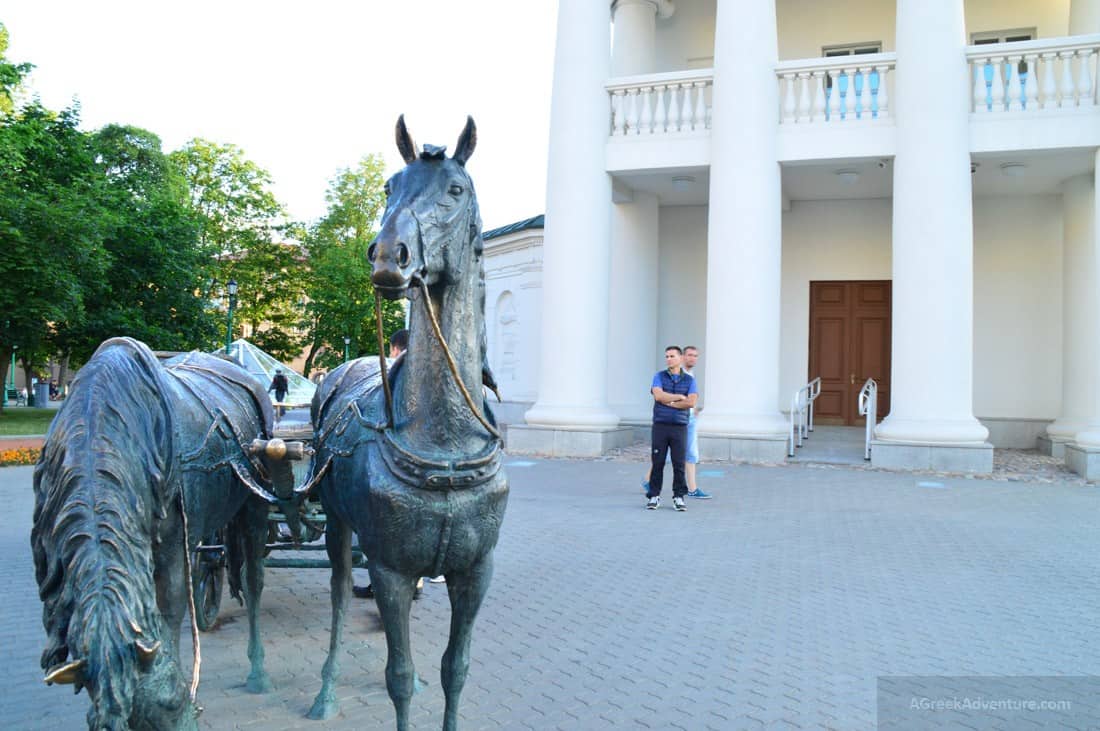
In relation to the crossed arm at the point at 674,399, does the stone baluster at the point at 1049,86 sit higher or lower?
higher

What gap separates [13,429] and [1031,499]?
25.5 meters

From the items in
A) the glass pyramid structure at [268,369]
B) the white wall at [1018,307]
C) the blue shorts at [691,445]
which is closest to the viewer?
the glass pyramid structure at [268,369]

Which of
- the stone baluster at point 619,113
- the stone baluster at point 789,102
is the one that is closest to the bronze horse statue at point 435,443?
the stone baluster at point 789,102

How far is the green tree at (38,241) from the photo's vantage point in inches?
895

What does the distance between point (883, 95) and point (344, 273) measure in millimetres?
33588

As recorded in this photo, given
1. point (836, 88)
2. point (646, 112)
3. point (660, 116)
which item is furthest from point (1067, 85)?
point (646, 112)

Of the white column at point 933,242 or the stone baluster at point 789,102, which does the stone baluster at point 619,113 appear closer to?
the stone baluster at point 789,102

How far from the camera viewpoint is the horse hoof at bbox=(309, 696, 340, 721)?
391 centimetres

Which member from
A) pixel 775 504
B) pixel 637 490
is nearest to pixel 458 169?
pixel 775 504

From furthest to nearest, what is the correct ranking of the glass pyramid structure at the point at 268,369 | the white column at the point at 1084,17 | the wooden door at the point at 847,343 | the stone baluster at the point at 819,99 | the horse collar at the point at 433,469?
the wooden door at the point at 847,343 → the stone baluster at the point at 819,99 → the white column at the point at 1084,17 → the glass pyramid structure at the point at 268,369 → the horse collar at the point at 433,469

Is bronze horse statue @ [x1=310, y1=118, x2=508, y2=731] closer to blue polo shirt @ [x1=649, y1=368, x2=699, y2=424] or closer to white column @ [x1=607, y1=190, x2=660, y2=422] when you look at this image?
blue polo shirt @ [x1=649, y1=368, x2=699, y2=424]

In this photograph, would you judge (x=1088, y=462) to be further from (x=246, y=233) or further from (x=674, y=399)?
(x=246, y=233)

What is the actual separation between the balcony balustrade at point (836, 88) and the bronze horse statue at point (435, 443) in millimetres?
13509

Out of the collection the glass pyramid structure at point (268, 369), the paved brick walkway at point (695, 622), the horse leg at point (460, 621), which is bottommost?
the paved brick walkway at point (695, 622)
